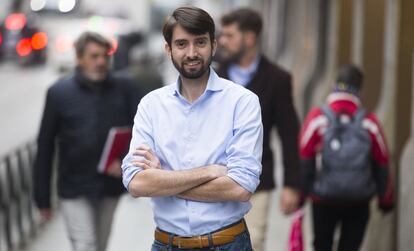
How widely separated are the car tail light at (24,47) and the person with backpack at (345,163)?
28.9 m

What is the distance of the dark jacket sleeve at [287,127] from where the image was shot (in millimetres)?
6867

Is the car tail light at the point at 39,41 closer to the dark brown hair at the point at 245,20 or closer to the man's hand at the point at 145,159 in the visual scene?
the dark brown hair at the point at 245,20

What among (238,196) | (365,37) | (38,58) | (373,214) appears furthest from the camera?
(38,58)

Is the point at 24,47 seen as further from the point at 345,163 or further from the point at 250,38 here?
the point at 345,163

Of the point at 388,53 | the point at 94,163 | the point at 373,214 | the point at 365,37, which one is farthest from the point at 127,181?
the point at 365,37

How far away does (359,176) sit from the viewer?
6.93 metres

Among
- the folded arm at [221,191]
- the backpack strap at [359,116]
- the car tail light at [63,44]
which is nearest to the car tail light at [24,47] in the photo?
the car tail light at [63,44]

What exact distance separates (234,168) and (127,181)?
1.53ft

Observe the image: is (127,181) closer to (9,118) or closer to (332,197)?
(332,197)

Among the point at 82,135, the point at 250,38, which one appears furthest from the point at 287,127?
the point at 82,135

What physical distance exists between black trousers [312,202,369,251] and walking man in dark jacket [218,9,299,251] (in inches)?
12.0

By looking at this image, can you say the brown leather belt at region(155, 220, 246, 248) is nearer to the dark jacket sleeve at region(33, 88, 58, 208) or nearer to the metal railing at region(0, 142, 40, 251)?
the dark jacket sleeve at region(33, 88, 58, 208)

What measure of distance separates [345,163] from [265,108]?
0.62 m

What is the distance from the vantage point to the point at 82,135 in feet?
23.0
